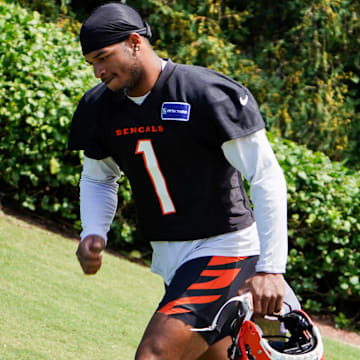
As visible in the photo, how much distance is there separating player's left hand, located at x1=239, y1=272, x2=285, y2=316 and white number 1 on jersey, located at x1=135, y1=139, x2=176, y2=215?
1.79ft

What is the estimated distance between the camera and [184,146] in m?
2.96

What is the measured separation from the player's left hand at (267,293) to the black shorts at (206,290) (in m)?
0.25

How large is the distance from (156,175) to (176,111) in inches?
12.4

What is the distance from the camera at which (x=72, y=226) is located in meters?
8.63

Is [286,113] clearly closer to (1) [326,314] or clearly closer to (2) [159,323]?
(1) [326,314]

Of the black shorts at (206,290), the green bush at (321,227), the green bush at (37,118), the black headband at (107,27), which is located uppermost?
the black headband at (107,27)

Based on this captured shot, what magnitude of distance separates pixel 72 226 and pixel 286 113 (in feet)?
19.3

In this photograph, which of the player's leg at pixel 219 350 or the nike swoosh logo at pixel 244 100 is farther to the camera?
the player's leg at pixel 219 350

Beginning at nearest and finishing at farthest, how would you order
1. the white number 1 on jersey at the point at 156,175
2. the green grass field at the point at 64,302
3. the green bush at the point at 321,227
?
the white number 1 on jersey at the point at 156,175 < the green grass field at the point at 64,302 < the green bush at the point at 321,227

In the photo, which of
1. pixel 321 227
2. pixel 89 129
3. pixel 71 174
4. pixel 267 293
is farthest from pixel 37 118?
pixel 267 293

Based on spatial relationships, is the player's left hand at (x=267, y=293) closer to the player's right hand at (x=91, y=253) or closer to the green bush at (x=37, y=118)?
the player's right hand at (x=91, y=253)

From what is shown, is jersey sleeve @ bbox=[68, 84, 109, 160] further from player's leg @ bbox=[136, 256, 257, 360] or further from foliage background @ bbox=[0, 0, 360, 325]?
foliage background @ bbox=[0, 0, 360, 325]

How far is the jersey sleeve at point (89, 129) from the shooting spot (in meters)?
3.20

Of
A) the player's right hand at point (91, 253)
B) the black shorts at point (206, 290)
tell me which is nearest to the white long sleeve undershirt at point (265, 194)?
the black shorts at point (206, 290)
